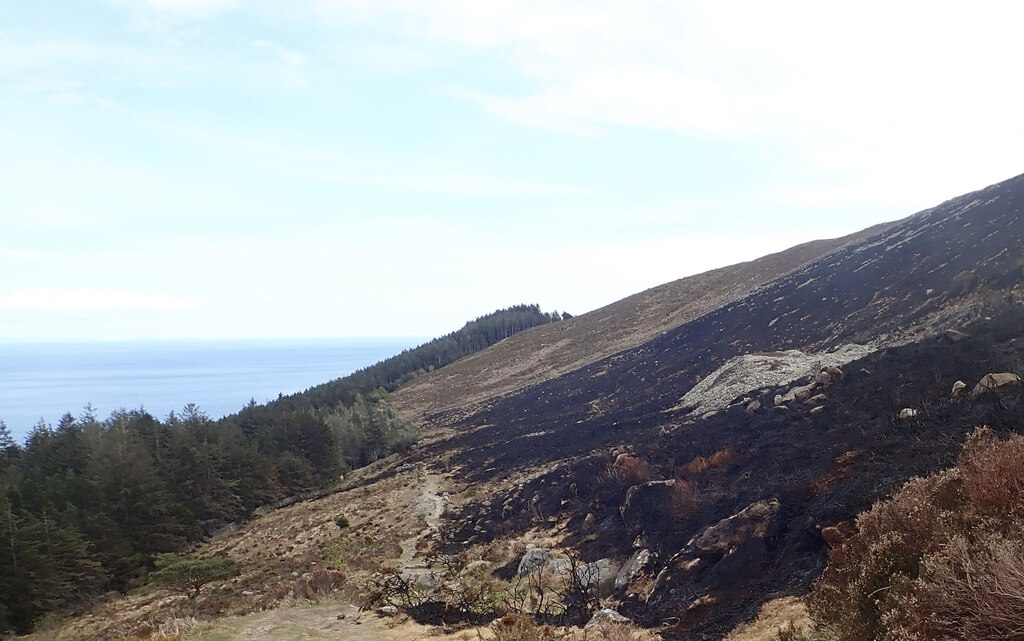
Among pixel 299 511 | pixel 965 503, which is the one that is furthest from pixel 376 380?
pixel 965 503

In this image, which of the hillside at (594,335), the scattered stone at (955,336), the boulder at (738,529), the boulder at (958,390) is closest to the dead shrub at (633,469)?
the boulder at (738,529)

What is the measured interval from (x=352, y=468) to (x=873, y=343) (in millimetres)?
48772

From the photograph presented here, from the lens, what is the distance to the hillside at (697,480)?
1192 centimetres

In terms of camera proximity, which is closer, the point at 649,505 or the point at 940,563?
the point at 940,563

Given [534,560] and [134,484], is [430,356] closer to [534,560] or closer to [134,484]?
[134,484]

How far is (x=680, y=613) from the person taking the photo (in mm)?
10797

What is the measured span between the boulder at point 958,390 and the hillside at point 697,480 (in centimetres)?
10

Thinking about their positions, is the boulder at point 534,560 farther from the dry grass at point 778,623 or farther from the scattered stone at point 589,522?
the dry grass at point 778,623

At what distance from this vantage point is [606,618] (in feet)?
36.8

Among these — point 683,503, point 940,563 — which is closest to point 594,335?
point 683,503

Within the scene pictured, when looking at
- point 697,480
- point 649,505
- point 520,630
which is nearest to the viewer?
point 520,630

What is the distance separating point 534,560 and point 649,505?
3.92 metres

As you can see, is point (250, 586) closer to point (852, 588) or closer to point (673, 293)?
point (852, 588)

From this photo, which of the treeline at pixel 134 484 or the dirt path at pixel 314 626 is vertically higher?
the treeline at pixel 134 484
